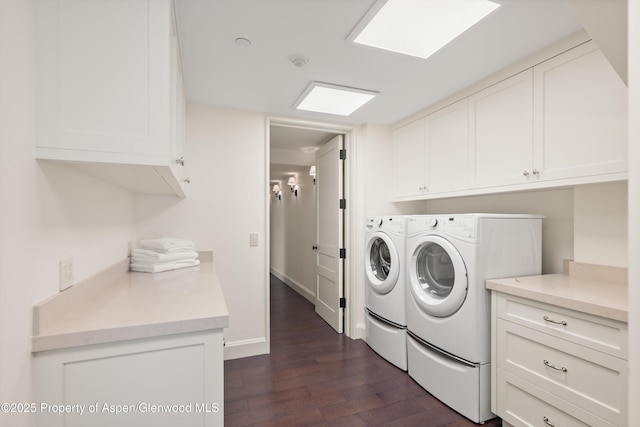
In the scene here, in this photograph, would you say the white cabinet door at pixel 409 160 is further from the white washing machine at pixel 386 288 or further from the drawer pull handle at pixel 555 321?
the drawer pull handle at pixel 555 321

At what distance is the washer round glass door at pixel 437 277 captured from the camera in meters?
1.87

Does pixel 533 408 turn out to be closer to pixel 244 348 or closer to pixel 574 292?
pixel 574 292

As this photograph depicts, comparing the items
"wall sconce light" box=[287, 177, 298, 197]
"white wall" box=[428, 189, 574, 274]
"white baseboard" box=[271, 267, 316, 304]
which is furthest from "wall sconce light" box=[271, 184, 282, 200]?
"white wall" box=[428, 189, 574, 274]

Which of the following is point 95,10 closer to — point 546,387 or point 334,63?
point 334,63

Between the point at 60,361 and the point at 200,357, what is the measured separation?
0.40 m

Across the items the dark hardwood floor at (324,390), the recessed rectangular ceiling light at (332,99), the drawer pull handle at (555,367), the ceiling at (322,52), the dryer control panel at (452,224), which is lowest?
the dark hardwood floor at (324,390)

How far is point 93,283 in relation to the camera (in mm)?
1322

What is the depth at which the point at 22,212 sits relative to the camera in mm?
848

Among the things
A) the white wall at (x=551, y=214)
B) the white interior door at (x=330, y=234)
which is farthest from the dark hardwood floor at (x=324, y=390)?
the white wall at (x=551, y=214)

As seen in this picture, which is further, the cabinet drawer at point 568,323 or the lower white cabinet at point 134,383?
the cabinet drawer at point 568,323

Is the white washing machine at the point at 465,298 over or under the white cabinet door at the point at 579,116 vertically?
under

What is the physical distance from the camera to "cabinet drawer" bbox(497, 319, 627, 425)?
1.24m

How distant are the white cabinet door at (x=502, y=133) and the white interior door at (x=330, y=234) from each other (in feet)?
4.63

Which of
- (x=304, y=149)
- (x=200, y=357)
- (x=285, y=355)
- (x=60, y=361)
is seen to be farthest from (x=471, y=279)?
(x=304, y=149)
